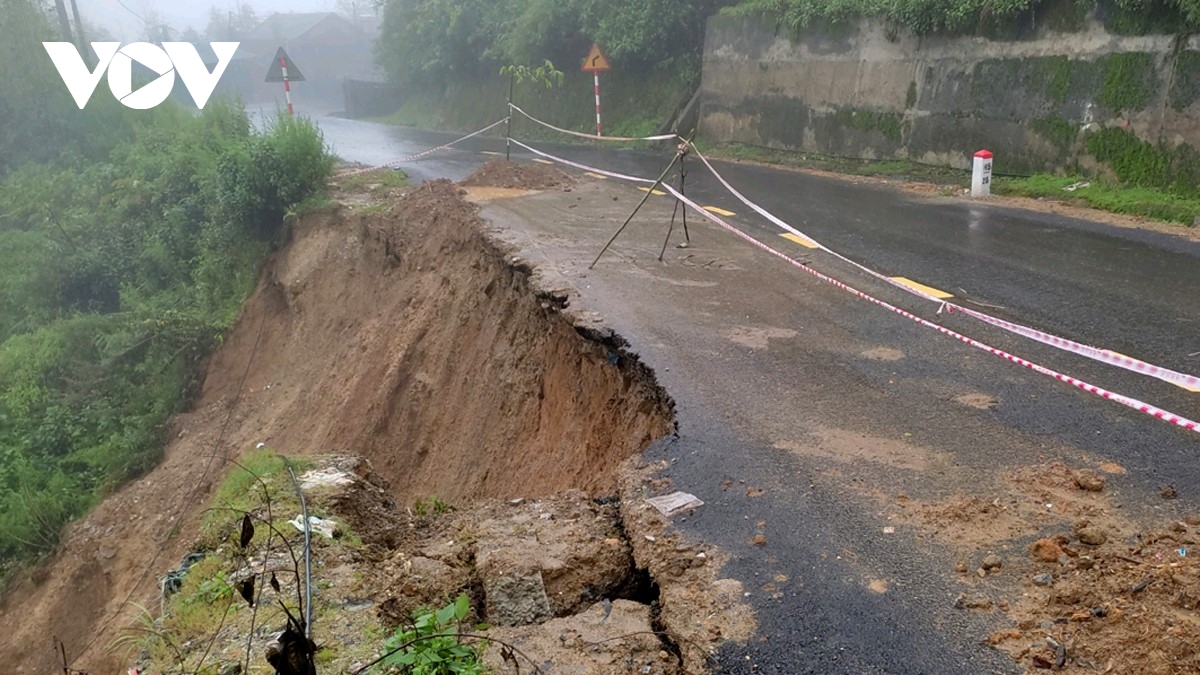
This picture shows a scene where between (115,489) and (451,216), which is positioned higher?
(451,216)

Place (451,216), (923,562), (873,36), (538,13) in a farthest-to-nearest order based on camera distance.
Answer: (538,13) < (873,36) < (451,216) < (923,562)

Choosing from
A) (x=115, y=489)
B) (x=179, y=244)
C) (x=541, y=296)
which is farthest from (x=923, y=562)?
(x=179, y=244)

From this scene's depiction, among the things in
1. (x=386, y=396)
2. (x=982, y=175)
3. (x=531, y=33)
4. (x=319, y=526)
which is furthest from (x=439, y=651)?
(x=531, y=33)

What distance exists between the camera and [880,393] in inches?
202

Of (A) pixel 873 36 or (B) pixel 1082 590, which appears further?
(A) pixel 873 36

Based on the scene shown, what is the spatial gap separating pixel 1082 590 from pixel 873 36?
44.0 ft

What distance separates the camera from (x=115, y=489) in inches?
459

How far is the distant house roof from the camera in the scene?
61156mm

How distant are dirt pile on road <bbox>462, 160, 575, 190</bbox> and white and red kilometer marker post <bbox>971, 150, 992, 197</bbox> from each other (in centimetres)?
587

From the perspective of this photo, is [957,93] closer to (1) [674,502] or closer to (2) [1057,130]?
(2) [1057,130]

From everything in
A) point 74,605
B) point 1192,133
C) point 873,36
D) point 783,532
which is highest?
point 873,36

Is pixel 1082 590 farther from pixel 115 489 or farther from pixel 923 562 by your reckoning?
pixel 115 489

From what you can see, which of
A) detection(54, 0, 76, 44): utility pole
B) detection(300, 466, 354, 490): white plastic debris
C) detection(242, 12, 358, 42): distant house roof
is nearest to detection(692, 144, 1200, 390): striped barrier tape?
detection(300, 466, 354, 490): white plastic debris

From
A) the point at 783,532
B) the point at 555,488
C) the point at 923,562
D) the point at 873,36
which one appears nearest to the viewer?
the point at 923,562
